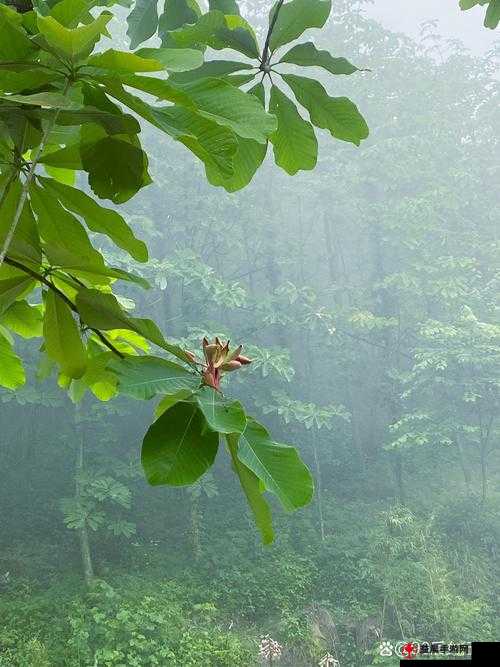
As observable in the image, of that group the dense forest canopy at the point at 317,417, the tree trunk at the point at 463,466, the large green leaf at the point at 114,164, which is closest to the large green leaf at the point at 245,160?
the large green leaf at the point at 114,164

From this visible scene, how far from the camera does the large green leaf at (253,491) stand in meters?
0.28

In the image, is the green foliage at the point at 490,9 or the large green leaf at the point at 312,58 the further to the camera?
the green foliage at the point at 490,9

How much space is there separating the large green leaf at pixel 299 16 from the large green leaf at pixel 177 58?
0.17 meters

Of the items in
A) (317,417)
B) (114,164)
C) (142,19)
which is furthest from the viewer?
(317,417)

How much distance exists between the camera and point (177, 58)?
24 centimetres

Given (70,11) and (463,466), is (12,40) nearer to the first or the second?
(70,11)

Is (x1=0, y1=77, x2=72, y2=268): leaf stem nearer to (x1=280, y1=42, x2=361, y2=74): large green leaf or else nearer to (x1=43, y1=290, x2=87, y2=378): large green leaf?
(x1=43, y1=290, x2=87, y2=378): large green leaf

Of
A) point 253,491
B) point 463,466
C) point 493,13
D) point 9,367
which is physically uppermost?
point 463,466

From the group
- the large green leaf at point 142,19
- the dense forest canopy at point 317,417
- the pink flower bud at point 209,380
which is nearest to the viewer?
the pink flower bud at point 209,380

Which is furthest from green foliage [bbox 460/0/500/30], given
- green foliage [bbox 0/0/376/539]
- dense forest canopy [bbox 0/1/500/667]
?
dense forest canopy [bbox 0/1/500/667]

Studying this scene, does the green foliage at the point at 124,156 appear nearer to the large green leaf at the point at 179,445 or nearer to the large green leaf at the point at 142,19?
the large green leaf at the point at 179,445

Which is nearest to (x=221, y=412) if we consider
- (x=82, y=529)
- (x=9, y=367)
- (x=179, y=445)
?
(x=179, y=445)

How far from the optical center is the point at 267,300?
627cm

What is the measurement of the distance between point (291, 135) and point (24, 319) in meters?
0.22
